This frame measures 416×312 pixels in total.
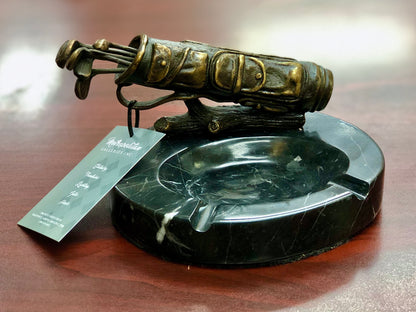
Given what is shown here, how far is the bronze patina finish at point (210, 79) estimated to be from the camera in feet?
3.53

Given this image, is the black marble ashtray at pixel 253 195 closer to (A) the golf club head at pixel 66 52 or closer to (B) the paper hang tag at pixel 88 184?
(B) the paper hang tag at pixel 88 184

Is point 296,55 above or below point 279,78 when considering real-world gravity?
below

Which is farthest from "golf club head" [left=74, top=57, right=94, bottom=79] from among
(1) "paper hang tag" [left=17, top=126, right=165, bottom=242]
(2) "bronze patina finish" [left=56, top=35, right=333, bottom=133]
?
(1) "paper hang tag" [left=17, top=126, right=165, bottom=242]

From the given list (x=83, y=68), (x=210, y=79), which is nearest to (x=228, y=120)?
(x=210, y=79)

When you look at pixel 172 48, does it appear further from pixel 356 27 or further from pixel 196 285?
pixel 356 27

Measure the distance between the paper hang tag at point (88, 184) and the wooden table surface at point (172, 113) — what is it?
0.12 ft

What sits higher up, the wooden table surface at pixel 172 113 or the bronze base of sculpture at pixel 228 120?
the bronze base of sculpture at pixel 228 120

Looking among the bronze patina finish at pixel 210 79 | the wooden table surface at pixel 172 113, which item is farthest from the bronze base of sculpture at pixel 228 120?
the wooden table surface at pixel 172 113

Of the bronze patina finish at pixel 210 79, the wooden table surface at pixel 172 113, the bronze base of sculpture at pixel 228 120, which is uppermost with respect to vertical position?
the bronze patina finish at pixel 210 79

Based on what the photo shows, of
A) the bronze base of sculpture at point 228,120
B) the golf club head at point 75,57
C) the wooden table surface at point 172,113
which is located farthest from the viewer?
the bronze base of sculpture at point 228,120

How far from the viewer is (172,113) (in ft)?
5.05

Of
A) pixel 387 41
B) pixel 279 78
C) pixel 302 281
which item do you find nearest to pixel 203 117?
pixel 279 78

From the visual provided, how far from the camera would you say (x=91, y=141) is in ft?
4.67

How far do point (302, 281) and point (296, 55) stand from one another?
3.31 ft
